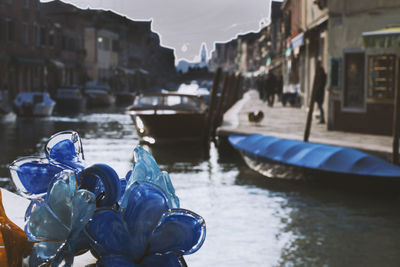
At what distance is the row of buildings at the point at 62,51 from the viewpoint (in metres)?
43.8

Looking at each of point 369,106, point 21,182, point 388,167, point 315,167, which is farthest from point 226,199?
point 21,182

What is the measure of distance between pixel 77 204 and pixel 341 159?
932 cm

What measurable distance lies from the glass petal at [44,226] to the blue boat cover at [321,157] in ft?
28.8

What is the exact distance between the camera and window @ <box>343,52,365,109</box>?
57.4ft

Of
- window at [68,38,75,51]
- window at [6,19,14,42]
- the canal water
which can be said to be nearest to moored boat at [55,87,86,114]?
window at [6,19,14,42]

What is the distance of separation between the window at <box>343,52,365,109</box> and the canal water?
146 inches

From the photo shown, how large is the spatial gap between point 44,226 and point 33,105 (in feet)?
96.9

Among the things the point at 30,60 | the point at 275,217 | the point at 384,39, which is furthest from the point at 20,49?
the point at 275,217

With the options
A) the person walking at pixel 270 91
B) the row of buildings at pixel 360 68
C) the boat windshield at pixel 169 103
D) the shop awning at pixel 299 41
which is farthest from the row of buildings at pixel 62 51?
the person walking at pixel 270 91

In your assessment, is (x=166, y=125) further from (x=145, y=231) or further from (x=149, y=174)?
(x=145, y=231)

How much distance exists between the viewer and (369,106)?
16.8 metres

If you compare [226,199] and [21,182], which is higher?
[21,182]

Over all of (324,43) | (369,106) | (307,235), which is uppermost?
(324,43)

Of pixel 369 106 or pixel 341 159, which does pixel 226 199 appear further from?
pixel 369 106
